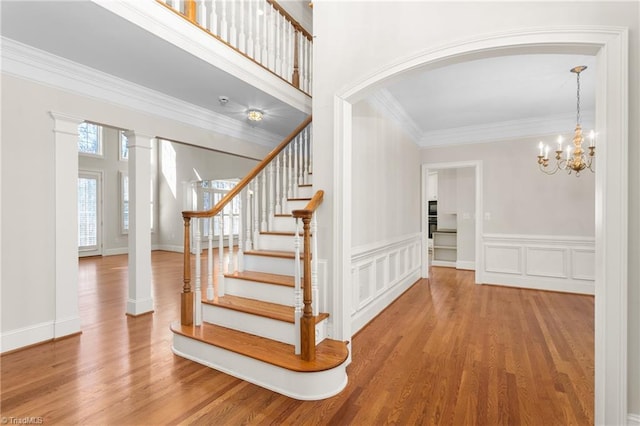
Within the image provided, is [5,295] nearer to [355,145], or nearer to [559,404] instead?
[355,145]

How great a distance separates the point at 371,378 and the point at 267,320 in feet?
3.00

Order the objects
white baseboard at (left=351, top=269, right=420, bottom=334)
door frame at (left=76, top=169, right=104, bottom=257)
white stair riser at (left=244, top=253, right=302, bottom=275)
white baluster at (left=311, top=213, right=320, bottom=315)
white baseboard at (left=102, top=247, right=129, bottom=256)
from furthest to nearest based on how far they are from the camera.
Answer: white baseboard at (left=102, top=247, right=129, bottom=256)
door frame at (left=76, top=169, right=104, bottom=257)
white baseboard at (left=351, top=269, right=420, bottom=334)
white stair riser at (left=244, top=253, right=302, bottom=275)
white baluster at (left=311, top=213, right=320, bottom=315)

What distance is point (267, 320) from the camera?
2502 mm

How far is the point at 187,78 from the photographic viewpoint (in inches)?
130

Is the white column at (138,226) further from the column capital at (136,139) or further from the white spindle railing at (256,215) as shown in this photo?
the white spindle railing at (256,215)

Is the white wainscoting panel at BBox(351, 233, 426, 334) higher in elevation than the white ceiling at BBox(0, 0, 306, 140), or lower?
lower

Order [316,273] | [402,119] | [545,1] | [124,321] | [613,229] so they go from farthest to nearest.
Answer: [402,119] → [124,321] → [316,273] → [545,1] → [613,229]

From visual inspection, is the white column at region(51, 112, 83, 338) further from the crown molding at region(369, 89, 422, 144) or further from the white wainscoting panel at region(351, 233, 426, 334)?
the crown molding at region(369, 89, 422, 144)

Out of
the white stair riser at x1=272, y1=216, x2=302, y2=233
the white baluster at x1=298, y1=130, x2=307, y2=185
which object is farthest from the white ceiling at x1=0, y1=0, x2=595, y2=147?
the white stair riser at x1=272, y1=216, x2=302, y2=233

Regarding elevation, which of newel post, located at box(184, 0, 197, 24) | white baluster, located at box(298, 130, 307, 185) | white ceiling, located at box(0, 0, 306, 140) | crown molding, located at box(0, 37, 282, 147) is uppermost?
newel post, located at box(184, 0, 197, 24)

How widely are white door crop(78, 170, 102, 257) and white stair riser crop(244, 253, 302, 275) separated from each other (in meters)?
7.10

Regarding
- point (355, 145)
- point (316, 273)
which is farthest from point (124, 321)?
point (355, 145)

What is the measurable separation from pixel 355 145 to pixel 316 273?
1.49 meters

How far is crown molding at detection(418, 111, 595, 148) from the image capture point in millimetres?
4809
